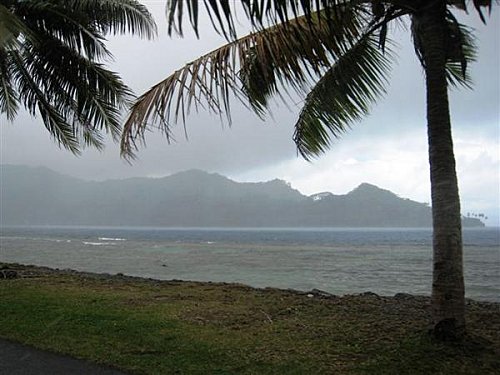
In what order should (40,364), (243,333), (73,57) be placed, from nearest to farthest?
(40,364) → (243,333) → (73,57)

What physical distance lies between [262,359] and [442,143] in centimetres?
A: 307

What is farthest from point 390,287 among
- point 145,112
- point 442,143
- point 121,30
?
point 145,112

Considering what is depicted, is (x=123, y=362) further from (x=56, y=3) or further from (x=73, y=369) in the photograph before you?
(x=56, y=3)

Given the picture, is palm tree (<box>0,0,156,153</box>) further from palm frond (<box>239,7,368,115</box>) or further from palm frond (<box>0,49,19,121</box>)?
palm frond (<box>239,7,368,115</box>)

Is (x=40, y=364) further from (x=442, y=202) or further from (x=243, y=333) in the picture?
(x=442, y=202)

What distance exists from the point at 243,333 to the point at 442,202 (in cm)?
302

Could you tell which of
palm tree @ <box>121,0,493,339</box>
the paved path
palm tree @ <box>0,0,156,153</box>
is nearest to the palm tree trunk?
palm tree @ <box>121,0,493,339</box>

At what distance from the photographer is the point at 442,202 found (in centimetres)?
552

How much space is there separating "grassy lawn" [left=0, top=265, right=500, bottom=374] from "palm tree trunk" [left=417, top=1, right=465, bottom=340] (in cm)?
32

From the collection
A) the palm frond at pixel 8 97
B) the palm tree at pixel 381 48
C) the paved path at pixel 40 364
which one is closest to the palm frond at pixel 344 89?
the palm tree at pixel 381 48

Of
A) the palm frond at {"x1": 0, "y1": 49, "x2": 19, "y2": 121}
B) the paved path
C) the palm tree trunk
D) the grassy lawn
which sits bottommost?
the paved path

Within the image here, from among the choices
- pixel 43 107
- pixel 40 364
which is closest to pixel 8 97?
pixel 43 107

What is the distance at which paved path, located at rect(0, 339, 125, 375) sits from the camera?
16.8 feet

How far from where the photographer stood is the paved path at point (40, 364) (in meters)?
5.12
